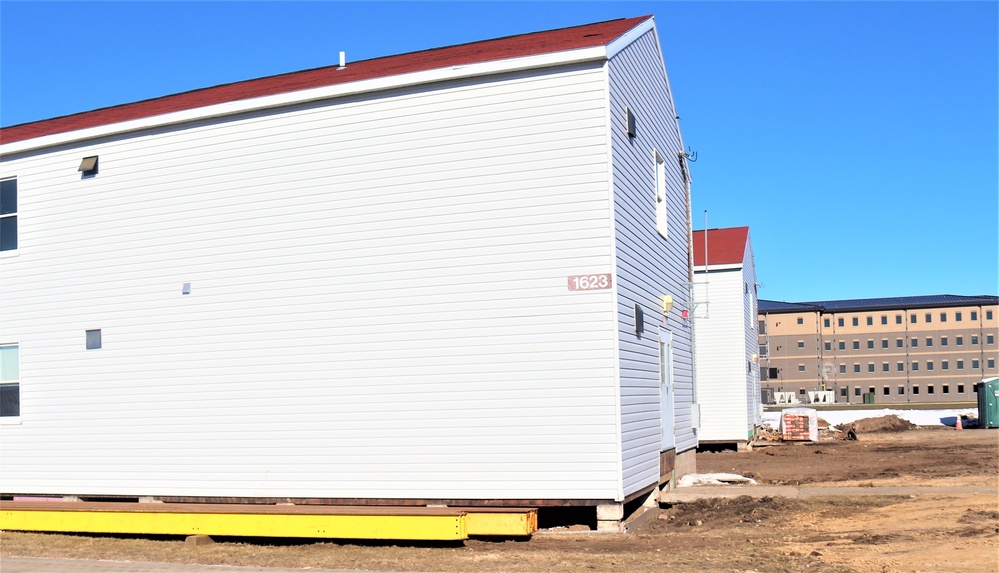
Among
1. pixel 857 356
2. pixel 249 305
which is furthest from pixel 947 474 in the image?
pixel 857 356

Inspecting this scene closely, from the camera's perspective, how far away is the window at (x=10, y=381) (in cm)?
1655

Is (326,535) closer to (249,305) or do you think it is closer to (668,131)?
(249,305)

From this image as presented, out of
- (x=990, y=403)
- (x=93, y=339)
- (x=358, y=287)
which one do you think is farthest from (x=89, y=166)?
(x=990, y=403)

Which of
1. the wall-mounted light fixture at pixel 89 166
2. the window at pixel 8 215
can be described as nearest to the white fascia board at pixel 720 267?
the wall-mounted light fixture at pixel 89 166

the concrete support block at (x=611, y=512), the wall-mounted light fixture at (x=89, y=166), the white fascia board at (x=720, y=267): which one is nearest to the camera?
the concrete support block at (x=611, y=512)

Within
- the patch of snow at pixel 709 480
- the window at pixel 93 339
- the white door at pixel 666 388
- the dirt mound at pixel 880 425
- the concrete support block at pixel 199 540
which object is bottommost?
the dirt mound at pixel 880 425

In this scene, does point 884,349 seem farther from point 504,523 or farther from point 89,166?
point 89,166

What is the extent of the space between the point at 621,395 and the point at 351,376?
398cm

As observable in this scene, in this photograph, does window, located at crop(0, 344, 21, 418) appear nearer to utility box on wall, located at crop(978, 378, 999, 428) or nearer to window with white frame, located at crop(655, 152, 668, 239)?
window with white frame, located at crop(655, 152, 668, 239)

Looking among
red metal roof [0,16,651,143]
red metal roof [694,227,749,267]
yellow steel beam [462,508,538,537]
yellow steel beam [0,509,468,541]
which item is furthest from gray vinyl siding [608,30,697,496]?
red metal roof [694,227,749,267]

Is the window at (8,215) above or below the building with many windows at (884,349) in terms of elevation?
above

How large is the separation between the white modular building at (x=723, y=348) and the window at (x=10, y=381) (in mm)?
20665

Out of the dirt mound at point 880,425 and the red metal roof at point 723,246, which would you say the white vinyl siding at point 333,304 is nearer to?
the red metal roof at point 723,246

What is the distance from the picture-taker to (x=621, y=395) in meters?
12.7
